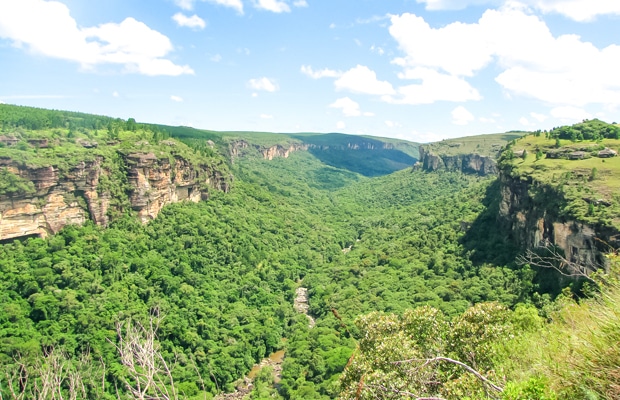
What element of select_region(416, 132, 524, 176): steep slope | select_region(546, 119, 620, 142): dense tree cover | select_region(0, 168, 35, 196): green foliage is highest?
select_region(546, 119, 620, 142): dense tree cover

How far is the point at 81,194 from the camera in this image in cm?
5125

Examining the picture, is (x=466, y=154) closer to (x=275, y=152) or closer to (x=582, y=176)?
(x=275, y=152)

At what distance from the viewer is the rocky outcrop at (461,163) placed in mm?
118438

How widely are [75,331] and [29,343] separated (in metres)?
4.46

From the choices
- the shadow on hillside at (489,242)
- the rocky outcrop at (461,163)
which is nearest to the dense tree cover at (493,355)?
the shadow on hillside at (489,242)

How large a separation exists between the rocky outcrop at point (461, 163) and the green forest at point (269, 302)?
36218 mm

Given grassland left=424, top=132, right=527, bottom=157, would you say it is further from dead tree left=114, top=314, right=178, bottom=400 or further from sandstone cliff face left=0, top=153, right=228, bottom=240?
dead tree left=114, top=314, right=178, bottom=400

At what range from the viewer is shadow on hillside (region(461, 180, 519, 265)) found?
167 feet

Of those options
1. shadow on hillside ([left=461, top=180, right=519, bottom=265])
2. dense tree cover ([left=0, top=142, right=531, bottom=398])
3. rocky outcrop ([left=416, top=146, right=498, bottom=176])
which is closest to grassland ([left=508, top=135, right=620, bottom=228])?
shadow on hillside ([left=461, top=180, right=519, bottom=265])

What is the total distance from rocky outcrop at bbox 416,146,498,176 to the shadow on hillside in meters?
55.9

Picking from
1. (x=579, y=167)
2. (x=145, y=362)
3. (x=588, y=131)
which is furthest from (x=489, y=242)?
(x=145, y=362)

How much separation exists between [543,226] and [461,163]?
92124 mm

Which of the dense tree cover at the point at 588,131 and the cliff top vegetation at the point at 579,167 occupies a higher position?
the dense tree cover at the point at 588,131

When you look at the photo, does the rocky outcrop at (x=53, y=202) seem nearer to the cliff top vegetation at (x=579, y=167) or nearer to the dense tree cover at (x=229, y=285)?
the dense tree cover at (x=229, y=285)
